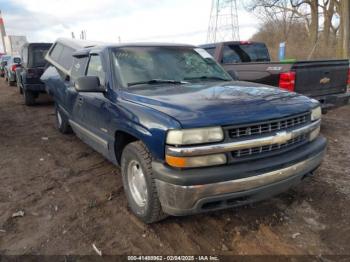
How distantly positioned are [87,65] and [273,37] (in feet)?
97.0

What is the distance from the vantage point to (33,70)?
967 centimetres

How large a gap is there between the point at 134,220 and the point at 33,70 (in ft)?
26.1

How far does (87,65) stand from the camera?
4.63 metres

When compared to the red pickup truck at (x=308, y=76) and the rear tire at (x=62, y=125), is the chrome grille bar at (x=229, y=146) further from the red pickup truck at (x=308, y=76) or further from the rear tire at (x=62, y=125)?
the rear tire at (x=62, y=125)

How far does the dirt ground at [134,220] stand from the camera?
287cm

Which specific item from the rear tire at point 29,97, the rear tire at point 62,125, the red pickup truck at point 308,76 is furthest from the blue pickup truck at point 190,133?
the rear tire at point 29,97

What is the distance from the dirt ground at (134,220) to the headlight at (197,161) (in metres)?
0.82

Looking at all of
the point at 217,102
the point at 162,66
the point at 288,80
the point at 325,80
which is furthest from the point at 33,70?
the point at 217,102

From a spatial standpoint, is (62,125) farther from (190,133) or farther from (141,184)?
(190,133)

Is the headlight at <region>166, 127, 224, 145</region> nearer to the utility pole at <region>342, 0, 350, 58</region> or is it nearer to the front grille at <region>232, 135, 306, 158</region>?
the front grille at <region>232, 135, 306, 158</region>

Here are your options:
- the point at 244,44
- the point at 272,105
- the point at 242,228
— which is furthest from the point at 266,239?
the point at 244,44

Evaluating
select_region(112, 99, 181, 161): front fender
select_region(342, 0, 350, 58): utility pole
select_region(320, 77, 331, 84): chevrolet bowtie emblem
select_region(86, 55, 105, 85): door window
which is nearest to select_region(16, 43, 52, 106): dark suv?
select_region(86, 55, 105, 85): door window

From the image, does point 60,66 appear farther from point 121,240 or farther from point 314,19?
point 314,19

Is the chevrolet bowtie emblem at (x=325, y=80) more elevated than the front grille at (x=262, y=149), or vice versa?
the chevrolet bowtie emblem at (x=325, y=80)
